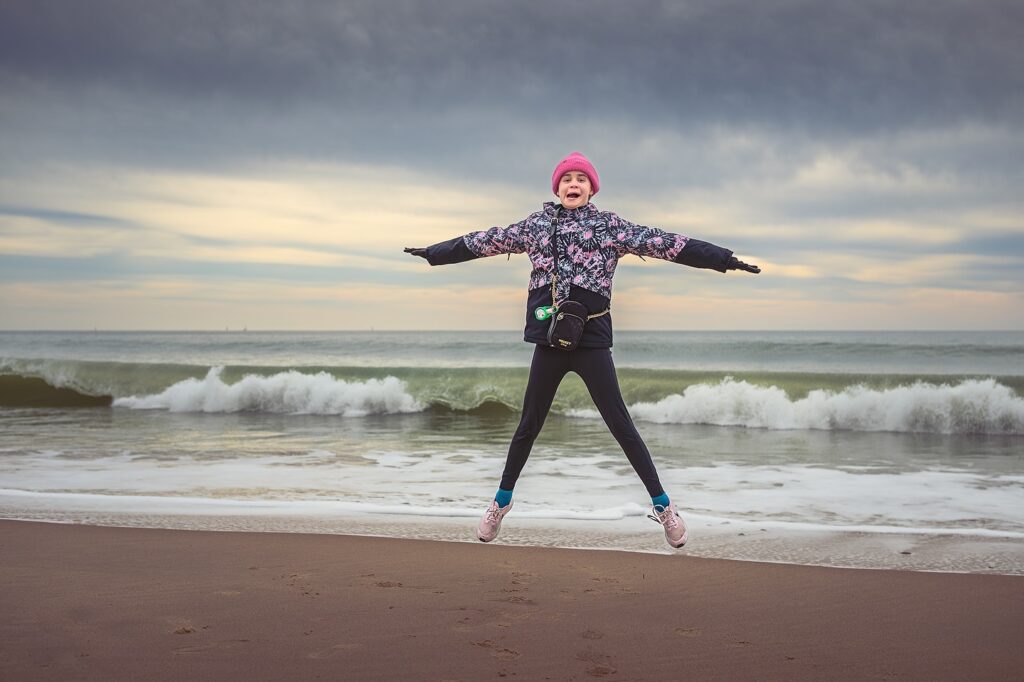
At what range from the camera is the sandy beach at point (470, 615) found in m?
3.49

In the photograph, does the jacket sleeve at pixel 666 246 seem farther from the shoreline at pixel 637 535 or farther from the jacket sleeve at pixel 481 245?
the shoreline at pixel 637 535

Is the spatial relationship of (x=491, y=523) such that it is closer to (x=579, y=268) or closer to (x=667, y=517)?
(x=667, y=517)

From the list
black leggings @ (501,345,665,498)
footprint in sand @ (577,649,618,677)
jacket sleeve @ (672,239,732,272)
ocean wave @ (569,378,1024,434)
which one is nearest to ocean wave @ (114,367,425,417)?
ocean wave @ (569,378,1024,434)

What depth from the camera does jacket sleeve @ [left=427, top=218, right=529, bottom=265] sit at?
15.3 ft

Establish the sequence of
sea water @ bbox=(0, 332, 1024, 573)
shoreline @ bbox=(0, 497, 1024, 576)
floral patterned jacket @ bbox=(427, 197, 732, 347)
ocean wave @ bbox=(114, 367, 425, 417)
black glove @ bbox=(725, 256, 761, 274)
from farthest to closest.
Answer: ocean wave @ bbox=(114, 367, 425, 417) < sea water @ bbox=(0, 332, 1024, 573) < shoreline @ bbox=(0, 497, 1024, 576) < floral patterned jacket @ bbox=(427, 197, 732, 347) < black glove @ bbox=(725, 256, 761, 274)

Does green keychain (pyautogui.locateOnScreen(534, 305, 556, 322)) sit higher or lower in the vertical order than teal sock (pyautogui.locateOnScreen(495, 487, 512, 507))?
higher

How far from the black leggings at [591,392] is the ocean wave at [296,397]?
48.6 feet

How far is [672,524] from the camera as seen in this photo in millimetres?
4754

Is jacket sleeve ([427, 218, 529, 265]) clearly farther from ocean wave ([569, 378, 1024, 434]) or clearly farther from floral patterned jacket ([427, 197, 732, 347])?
ocean wave ([569, 378, 1024, 434])

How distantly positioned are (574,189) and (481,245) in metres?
0.60

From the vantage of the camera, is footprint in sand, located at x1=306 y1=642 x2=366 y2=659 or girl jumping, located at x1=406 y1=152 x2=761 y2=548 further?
girl jumping, located at x1=406 y1=152 x2=761 y2=548

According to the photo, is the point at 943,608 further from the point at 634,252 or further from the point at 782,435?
the point at 782,435

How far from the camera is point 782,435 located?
14.6 m

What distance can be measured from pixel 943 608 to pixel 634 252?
239 centimetres
